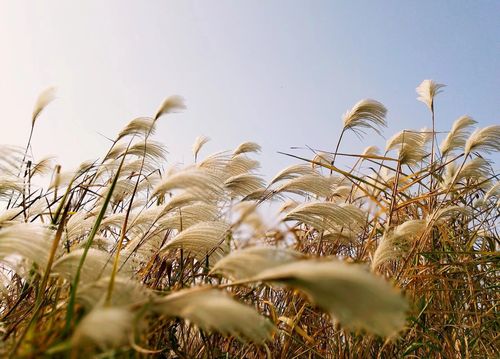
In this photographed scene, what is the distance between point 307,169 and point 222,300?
1.75m

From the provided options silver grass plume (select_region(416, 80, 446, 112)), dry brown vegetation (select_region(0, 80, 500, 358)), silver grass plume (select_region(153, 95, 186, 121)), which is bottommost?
dry brown vegetation (select_region(0, 80, 500, 358))

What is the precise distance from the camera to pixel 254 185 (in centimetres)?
238

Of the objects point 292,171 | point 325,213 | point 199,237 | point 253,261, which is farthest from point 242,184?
point 253,261

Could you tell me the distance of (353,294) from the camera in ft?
2.03

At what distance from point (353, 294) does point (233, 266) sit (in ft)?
0.95

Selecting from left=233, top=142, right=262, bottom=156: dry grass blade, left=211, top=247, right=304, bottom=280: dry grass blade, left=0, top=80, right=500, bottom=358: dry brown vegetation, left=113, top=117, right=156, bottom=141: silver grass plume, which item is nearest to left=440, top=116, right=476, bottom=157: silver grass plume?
left=0, top=80, right=500, bottom=358: dry brown vegetation

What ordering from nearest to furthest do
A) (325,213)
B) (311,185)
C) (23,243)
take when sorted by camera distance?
1. (23,243)
2. (325,213)
3. (311,185)

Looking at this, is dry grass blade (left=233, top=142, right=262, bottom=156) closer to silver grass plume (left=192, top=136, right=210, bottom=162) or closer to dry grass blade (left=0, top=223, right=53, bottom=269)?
silver grass plume (left=192, top=136, right=210, bottom=162)

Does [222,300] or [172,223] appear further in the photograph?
[172,223]

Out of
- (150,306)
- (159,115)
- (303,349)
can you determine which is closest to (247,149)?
(303,349)

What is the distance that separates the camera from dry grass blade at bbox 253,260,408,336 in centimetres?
62

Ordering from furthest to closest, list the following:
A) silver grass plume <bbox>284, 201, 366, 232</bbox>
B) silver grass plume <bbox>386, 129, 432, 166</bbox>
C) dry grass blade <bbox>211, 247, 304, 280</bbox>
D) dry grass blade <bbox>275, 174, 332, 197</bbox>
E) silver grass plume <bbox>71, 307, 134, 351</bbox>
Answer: silver grass plume <bbox>386, 129, 432, 166</bbox>
dry grass blade <bbox>275, 174, 332, 197</bbox>
silver grass plume <bbox>284, 201, 366, 232</bbox>
dry grass blade <bbox>211, 247, 304, 280</bbox>
silver grass plume <bbox>71, 307, 134, 351</bbox>

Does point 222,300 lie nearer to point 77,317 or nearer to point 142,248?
point 77,317

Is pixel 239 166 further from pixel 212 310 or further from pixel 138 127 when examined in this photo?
pixel 212 310
